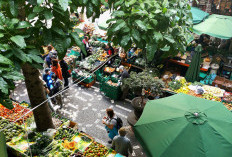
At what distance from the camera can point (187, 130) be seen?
335 centimetres

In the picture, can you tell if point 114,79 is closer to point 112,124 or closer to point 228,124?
point 112,124

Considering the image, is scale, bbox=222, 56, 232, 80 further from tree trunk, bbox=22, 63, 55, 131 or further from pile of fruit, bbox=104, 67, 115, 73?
tree trunk, bbox=22, 63, 55, 131

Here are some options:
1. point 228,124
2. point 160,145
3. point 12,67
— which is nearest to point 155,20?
point 12,67

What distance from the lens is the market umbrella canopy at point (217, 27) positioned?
8328 mm

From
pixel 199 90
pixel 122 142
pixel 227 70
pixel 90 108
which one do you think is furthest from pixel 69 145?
pixel 227 70

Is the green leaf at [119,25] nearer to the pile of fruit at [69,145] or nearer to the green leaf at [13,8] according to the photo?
the green leaf at [13,8]

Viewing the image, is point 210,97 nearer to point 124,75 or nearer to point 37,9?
point 124,75

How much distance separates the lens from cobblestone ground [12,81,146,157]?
671cm

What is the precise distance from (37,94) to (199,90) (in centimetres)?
551

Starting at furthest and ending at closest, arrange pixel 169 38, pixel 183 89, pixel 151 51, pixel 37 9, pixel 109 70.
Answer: pixel 109 70 → pixel 183 89 → pixel 169 38 → pixel 151 51 → pixel 37 9

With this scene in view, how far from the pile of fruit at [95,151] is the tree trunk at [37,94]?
3.58 ft

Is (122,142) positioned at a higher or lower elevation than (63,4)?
lower

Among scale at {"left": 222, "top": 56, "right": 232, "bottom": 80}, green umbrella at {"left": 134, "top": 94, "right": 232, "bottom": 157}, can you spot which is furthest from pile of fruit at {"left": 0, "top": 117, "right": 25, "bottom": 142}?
scale at {"left": 222, "top": 56, "right": 232, "bottom": 80}

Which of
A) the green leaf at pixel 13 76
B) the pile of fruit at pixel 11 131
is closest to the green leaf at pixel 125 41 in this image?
the green leaf at pixel 13 76
